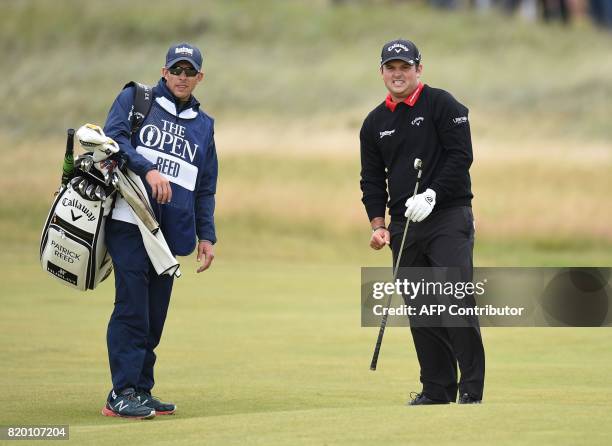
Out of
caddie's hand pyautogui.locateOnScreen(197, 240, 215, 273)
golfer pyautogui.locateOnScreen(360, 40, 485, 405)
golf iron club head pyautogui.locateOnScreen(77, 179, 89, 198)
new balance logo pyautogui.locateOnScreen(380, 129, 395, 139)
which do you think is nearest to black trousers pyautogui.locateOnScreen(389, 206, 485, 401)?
golfer pyautogui.locateOnScreen(360, 40, 485, 405)

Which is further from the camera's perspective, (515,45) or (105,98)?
(515,45)

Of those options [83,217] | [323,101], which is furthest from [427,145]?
[323,101]

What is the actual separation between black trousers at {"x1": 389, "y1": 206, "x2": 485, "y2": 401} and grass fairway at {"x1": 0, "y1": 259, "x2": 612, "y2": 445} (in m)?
0.40

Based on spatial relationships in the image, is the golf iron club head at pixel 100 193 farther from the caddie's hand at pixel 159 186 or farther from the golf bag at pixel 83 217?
the caddie's hand at pixel 159 186

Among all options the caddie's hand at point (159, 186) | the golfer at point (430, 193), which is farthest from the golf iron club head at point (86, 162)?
the golfer at point (430, 193)

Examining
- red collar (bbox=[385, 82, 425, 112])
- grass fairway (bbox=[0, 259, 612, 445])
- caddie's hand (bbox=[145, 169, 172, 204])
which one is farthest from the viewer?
red collar (bbox=[385, 82, 425, 112])

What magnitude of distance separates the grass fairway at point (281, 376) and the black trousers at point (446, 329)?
0.40 m

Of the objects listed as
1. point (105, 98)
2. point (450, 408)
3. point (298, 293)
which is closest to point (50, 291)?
point (298, 293)

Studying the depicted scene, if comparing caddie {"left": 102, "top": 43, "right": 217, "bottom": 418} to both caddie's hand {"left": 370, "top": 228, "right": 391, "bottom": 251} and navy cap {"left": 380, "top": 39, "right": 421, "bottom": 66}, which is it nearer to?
caddie's hand {"left": 370, "top": 228, "right": 391, "bottom": 251}

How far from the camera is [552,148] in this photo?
3372 cm

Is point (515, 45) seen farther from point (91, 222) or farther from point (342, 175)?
point (91, 222)

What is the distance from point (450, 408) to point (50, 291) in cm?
987

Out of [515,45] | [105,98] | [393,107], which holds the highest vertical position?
[515,45]

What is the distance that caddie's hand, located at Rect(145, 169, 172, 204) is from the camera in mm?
7863
